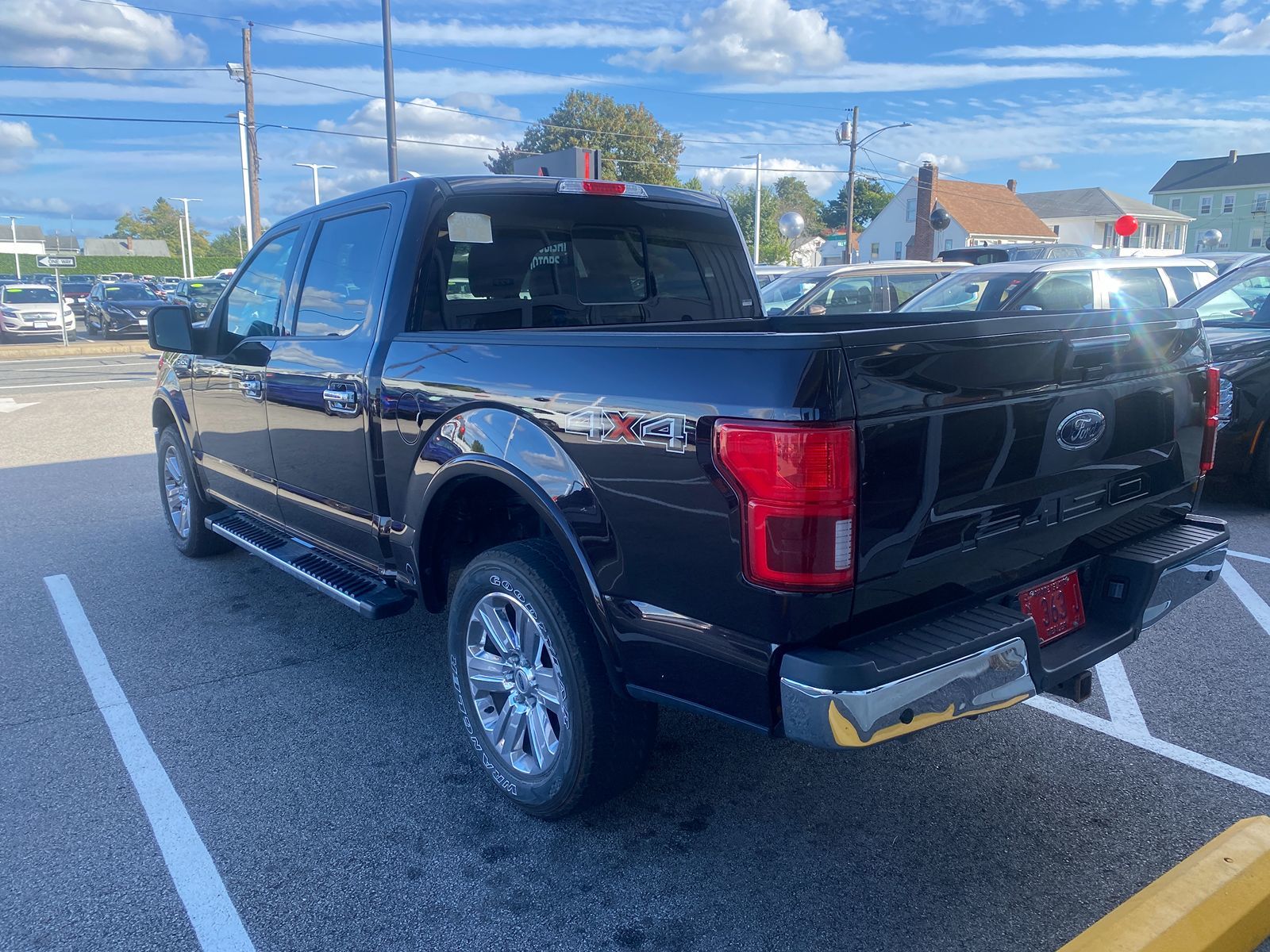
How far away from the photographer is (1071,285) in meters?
8.19

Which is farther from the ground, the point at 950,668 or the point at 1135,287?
the point at 1135,287

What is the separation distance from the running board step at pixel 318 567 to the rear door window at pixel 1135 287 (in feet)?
23.2

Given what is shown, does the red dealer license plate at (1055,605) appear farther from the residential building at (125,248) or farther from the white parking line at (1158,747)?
the residential building at (125,248)

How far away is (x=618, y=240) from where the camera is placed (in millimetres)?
4059

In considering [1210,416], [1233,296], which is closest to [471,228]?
[1210,416]

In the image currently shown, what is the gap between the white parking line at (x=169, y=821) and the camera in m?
2.54

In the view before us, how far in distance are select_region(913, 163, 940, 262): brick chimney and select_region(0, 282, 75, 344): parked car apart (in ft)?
132

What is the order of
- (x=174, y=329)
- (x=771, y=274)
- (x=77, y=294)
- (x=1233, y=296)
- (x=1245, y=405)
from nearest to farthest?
(x=174, y=329) < (x=1245, y=405) < (x=1233, y=296) < (x=771, y=274) < (x=77, y=294)

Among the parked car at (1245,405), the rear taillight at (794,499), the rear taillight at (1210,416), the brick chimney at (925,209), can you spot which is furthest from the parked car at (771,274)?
the brick chimney at (925,209)

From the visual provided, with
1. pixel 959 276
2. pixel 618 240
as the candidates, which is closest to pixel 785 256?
pixel 959 276

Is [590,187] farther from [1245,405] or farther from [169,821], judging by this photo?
[1245,405]

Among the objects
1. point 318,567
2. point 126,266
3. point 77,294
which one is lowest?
point 318,567

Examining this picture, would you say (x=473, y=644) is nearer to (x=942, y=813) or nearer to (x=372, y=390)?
(x=372, y=390)

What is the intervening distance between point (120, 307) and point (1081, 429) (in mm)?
30461
